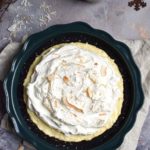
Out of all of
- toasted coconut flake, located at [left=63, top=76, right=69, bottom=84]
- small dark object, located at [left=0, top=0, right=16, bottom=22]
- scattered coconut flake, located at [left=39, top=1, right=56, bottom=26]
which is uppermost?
small dark object, located at [left=0, top=0, right=16, bottom=22]

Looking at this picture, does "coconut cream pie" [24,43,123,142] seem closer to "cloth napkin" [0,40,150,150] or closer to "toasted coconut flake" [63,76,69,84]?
"toasted coconut flake" [63,76,69,84]

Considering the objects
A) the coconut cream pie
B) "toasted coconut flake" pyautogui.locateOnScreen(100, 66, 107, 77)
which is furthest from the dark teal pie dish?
"toasted coconut flake" pyautogui.locateOnScreen(100, 66, 107, 77)

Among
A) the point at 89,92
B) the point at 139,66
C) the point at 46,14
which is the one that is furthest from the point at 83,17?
the point at 89,92

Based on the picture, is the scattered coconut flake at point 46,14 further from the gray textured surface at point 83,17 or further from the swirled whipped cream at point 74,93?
the swirled whipped cream at point 74,93

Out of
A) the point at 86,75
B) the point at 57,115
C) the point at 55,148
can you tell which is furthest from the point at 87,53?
the point at 55,148

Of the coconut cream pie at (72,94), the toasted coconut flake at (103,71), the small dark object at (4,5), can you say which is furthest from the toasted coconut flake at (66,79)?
the small dark object at (4,5)

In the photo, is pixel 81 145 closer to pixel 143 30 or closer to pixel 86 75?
pixel 86 75
